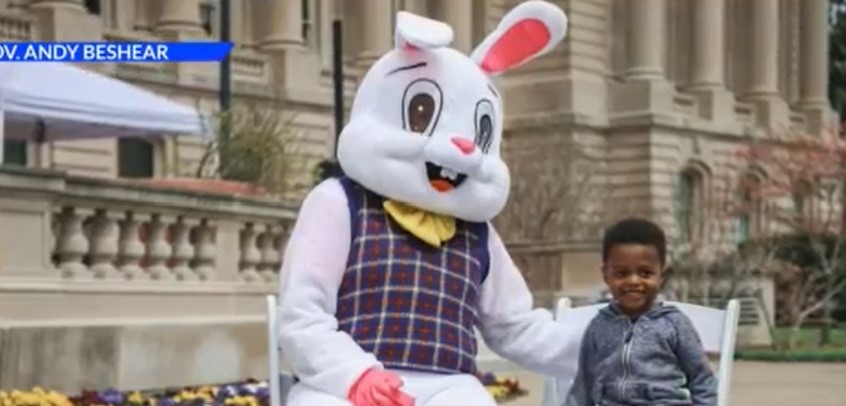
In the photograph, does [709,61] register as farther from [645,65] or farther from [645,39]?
[645,65]

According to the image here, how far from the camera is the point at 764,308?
23234mm

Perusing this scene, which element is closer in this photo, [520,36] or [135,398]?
[520,36]

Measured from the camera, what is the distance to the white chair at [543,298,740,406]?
16.8 ft

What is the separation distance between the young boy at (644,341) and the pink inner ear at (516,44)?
0.75 meters

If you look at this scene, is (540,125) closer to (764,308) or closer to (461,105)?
(764,308)

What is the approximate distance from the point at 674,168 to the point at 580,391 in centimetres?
3802

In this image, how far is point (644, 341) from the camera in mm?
4656

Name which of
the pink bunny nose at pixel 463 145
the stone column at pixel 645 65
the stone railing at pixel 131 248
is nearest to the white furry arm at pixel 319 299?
the pink bunny nose at pixel 463 145

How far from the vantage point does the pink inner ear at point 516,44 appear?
202 inches

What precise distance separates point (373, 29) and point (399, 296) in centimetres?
3287

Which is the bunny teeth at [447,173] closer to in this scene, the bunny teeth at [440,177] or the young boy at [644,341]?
the bunny teeth at [440,177]

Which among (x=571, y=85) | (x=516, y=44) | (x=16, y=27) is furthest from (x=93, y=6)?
(x=516, y=44)

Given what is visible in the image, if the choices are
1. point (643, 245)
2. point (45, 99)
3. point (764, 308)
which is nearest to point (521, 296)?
point (643, 245)

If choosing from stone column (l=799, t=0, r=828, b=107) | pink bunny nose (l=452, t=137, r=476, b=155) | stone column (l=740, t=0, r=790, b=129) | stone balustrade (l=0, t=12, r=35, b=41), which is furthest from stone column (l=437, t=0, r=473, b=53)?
pink bunny nose (l=452, t=137, r=476, b=155)
